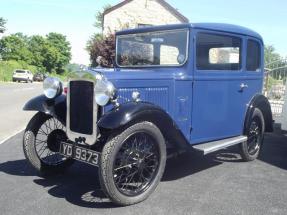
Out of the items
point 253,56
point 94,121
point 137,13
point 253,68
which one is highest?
point 137,13

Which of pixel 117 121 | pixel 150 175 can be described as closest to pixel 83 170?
pixel 150 175

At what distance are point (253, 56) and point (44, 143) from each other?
3597 mm

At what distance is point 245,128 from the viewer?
6.25 m

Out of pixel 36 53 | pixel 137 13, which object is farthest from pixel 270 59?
pixel 36 53

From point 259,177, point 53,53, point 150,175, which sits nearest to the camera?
point 150,175

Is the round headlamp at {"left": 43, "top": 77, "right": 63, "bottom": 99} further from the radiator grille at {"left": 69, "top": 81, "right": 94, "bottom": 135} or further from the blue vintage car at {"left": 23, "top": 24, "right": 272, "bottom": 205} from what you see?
the radiator grille at {"left": 69, "top": 81, "right": 94, "bottom": 135}

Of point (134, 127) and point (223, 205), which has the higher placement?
point (134, 127)

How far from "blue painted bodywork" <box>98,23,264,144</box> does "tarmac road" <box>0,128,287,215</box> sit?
1.86ft

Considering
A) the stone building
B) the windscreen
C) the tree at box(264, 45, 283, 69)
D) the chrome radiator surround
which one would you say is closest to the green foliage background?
the stone building

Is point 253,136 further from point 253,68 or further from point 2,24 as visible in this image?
point 2,24

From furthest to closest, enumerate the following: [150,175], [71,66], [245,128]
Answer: [245,128], [71,66], [150,175]

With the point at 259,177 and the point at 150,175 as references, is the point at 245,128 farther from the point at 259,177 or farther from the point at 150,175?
the point at 150,175

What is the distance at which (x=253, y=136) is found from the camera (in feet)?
21.8

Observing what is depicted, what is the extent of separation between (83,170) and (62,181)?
599 millimetres
